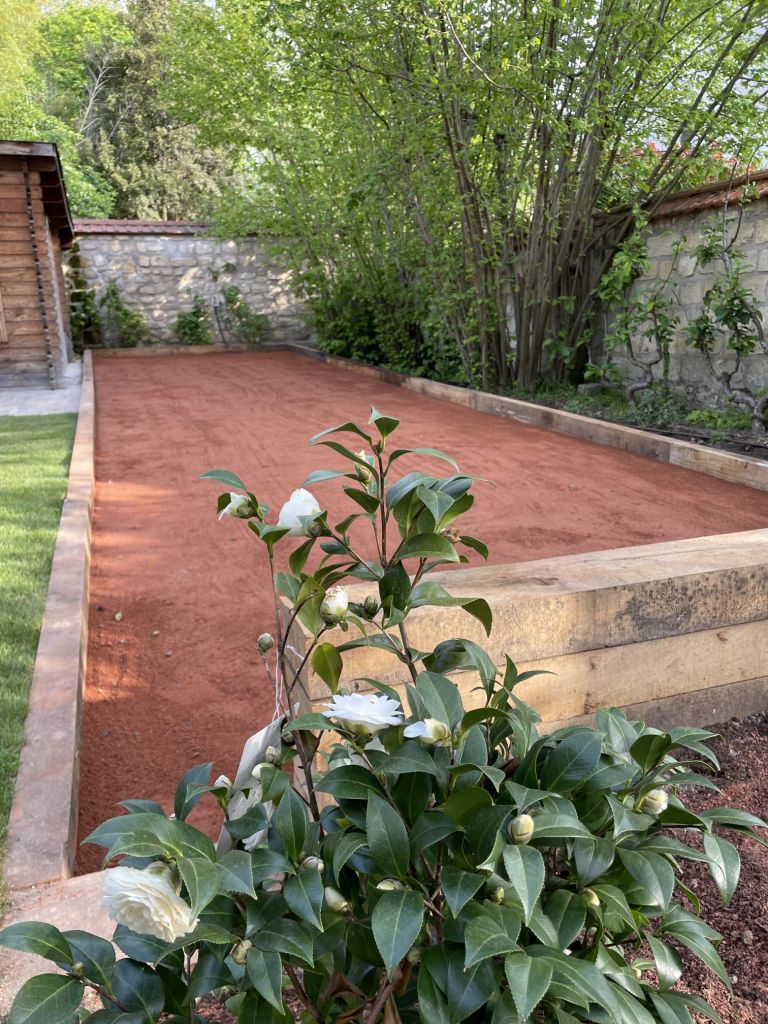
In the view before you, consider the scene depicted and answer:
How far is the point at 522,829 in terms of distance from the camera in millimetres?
704

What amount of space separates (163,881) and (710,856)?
1.97 ft

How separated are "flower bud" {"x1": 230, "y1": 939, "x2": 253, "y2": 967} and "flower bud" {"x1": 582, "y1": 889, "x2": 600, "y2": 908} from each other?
1.09 feet

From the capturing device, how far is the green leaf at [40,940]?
69 cm

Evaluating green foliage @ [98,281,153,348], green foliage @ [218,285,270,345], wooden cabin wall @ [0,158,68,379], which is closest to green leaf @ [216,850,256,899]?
wooden cabin wall @ [0,158,68,379]

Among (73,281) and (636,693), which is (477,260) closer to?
(636,693)

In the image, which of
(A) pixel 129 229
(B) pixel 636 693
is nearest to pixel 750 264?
(B) pixel 636 693

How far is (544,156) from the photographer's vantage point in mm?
6359

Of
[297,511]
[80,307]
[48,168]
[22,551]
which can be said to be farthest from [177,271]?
[297,511]

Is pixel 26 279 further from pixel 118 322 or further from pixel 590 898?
pixel 590 898

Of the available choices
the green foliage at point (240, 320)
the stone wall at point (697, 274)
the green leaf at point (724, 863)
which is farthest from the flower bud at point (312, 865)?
the green foliage at point (240, 320)

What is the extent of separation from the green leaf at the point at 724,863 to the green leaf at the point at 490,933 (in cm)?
32

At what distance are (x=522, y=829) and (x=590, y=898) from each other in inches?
6.2

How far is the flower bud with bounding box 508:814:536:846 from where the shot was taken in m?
0.70

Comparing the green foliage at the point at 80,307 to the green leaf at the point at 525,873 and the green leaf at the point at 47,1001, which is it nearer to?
the green leaf at the point at 47,1001
